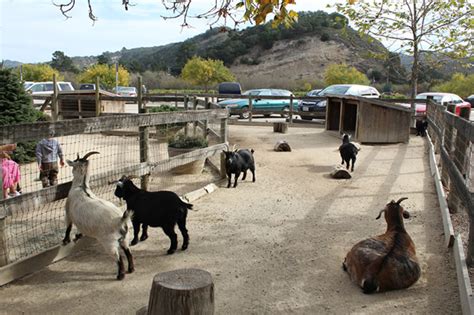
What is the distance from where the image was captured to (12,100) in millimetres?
10703

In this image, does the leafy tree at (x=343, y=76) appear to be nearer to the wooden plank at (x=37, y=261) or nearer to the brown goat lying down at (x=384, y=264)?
the brown goat lying down at (x=384, y=264)

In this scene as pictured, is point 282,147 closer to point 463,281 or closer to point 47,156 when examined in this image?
point 47,156

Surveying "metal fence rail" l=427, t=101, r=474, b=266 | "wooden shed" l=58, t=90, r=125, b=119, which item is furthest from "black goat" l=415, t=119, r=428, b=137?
"wooden shed" l=58, t=90, r=125, b=119

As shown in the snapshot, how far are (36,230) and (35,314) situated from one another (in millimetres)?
2048

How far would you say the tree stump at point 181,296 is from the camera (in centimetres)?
246

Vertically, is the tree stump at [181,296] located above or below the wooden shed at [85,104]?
below

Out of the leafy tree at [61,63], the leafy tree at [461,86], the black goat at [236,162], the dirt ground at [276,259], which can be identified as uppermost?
the leafy tree at [61,63]

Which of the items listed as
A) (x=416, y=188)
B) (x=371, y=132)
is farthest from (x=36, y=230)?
(x=371, y=132)

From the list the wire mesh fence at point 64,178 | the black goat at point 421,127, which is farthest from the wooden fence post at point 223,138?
the black goat at point 421,127

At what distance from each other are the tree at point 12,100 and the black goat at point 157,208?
22.9 ft

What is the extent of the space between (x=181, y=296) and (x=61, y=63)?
3618 inches

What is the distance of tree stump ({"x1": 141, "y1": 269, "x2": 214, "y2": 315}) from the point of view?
2459mm

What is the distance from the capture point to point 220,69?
49.8 metres

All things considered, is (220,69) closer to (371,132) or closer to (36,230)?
(371,132)
